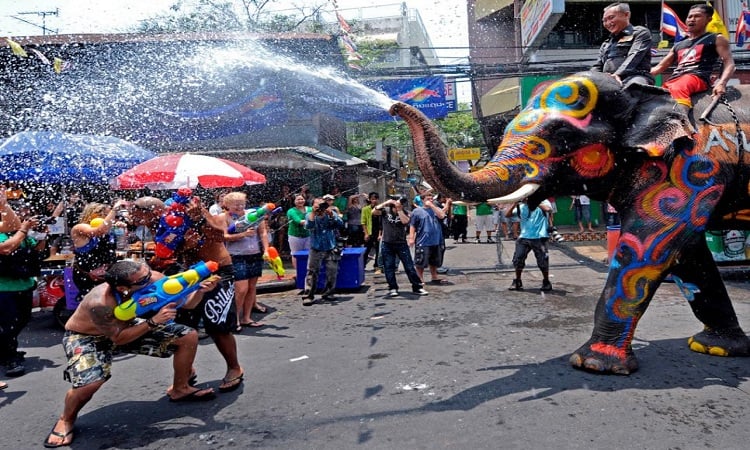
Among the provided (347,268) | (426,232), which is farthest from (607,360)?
(347,268)

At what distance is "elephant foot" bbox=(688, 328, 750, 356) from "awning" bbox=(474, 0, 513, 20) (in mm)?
17880

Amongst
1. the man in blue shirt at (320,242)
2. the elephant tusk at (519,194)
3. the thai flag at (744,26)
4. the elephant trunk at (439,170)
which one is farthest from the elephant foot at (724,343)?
the thai flag at (744,26)

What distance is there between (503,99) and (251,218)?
15.9m

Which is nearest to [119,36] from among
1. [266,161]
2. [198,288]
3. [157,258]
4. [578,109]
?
[266,161]

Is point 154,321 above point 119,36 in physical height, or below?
below

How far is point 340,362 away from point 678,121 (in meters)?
3.54

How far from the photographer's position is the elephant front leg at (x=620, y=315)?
4.08 metres

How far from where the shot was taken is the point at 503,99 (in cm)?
1958

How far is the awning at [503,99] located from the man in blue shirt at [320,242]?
38.2ft

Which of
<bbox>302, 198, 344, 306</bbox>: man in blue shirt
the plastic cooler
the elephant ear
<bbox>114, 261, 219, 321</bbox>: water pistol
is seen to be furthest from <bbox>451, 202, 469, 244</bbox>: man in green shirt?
<bbox>114, 261, 219, 321</bbox>: water pistol

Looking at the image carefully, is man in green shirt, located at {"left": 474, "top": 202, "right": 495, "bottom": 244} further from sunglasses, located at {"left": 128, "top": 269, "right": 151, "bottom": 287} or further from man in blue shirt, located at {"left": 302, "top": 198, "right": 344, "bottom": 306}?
sunglasses, located at {"left": 128, "top": 269, "right": 151, "bottom": 287}

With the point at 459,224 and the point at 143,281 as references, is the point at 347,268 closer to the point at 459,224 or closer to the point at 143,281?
the point at 143,281

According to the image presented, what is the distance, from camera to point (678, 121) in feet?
13.0

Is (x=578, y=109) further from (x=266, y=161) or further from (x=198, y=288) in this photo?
(x=266, y=161)
